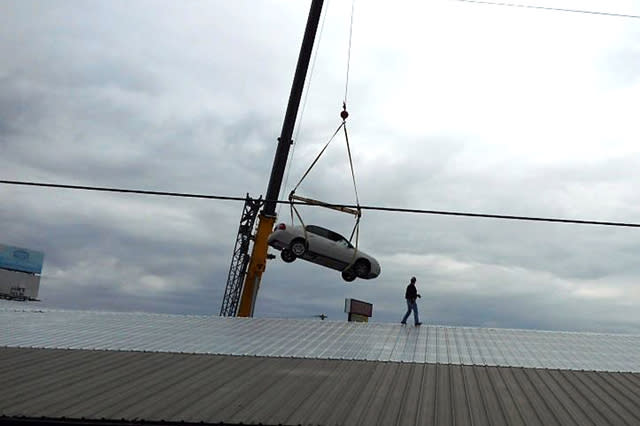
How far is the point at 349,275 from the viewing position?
80.3 feet

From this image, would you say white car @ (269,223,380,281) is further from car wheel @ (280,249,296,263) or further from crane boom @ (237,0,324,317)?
crane boom @ (237,0,324,317)

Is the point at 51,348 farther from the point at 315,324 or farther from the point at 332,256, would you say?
the point at 332,256

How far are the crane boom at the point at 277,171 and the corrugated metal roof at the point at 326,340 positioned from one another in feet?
11.2

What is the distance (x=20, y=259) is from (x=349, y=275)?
50.8 m

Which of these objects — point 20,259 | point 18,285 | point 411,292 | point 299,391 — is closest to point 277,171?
point 411,292

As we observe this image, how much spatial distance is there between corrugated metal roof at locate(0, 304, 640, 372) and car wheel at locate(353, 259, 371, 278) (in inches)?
181

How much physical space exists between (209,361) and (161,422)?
12.6 ft

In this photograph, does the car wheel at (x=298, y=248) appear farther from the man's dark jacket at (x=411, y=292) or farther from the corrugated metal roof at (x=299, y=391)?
the corrugated metal roof at (x=299, y=391)

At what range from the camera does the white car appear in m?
23.3

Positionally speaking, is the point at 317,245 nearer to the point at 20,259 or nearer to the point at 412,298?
the point at 412,298

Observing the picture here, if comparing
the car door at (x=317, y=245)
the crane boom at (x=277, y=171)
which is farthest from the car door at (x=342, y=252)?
the crane boom at (x=277, y=171)

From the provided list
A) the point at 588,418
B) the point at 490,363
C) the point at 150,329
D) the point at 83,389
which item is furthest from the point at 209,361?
the point at 588,418

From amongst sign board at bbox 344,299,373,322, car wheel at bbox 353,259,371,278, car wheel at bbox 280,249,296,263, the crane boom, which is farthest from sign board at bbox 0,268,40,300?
car wheel at bbox 353,259,371,278

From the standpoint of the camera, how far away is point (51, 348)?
1480 centimetres
